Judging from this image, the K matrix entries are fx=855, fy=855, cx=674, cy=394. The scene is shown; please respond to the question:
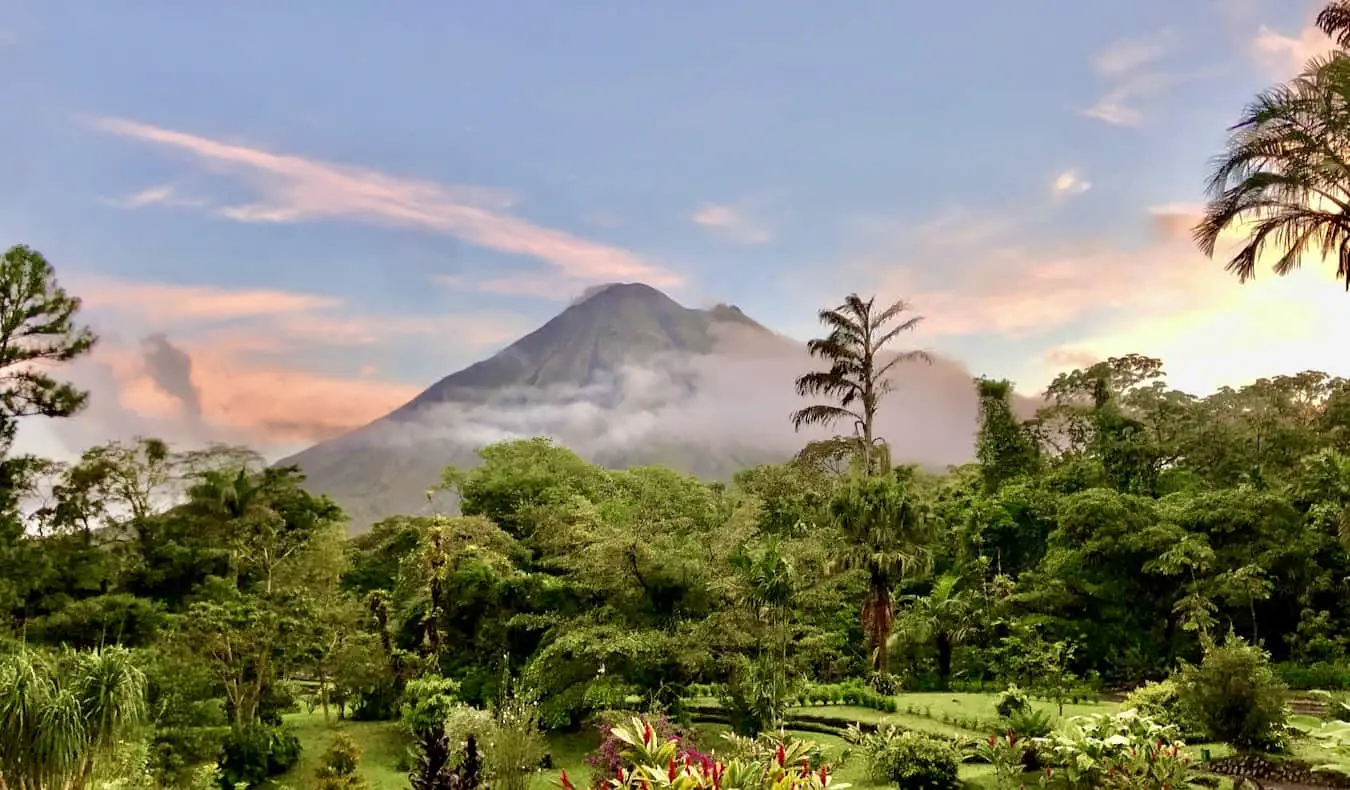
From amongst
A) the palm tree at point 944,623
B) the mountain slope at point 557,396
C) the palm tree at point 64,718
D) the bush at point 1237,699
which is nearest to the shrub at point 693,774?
the bush at point 1237,699

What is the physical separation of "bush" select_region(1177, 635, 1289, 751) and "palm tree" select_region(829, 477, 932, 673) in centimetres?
754

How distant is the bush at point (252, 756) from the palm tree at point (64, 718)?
5.19m

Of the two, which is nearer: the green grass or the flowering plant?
the flowering plant

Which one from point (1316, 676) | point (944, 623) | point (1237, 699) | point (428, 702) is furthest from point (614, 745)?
point (1316, 676)

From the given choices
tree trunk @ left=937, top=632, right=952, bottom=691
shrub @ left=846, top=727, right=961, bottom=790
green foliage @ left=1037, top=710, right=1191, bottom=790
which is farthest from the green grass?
tree trunk @ left=937, top=632, right=952, bottom=691

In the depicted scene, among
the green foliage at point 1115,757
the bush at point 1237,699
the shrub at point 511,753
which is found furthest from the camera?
the shrub at point 511,753

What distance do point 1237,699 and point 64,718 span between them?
12.6 m

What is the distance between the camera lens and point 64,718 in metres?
8.86

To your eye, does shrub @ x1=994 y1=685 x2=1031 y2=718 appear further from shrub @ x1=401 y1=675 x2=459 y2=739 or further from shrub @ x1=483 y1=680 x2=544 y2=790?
shrub @ x1=401 y1=675 x2=459 y2=739

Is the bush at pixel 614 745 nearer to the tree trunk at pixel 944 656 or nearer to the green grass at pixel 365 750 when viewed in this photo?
the green grass at pixel 365 750

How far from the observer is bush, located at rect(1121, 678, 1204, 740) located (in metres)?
11.1

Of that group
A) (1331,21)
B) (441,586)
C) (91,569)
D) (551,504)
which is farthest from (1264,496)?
(91,569)

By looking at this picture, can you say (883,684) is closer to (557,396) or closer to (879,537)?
(879,537)

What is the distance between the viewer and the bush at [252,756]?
14376 millimetres
